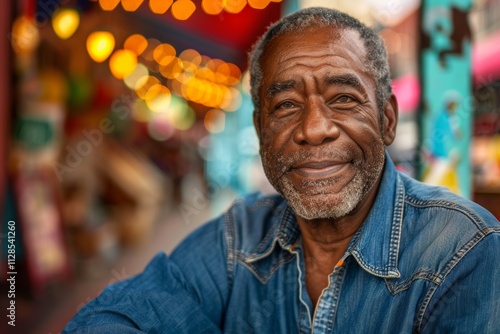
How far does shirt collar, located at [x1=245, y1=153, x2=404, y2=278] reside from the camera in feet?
4.29

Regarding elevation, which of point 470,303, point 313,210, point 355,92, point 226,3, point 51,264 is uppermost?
point 226,3

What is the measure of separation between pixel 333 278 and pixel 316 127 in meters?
0.42

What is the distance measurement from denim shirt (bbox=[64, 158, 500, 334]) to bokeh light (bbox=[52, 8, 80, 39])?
1734 mm

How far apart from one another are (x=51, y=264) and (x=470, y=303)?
324 centimetres

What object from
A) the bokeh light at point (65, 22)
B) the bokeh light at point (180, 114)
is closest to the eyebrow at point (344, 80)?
the bokeh light at point (65, 22)

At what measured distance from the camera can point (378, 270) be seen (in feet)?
4.26

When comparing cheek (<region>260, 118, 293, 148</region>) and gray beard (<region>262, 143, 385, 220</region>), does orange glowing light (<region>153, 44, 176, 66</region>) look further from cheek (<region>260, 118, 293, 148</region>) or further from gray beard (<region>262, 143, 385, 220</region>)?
gray beard (<region>262, 143, 385, 220</region>)

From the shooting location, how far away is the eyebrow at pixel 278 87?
145cm

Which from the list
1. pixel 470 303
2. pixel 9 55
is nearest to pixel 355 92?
pixel 470 303

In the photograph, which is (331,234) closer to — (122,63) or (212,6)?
(212,6)

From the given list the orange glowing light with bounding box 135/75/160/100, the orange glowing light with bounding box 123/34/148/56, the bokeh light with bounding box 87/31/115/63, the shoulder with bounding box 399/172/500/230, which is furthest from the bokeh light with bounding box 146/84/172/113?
the shoulder with bounding box 399/172/500/230

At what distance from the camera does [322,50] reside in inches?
56.1

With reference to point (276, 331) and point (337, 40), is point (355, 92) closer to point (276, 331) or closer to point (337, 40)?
point (337, 40)

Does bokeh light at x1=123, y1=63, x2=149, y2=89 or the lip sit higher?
bokeh light at x1=123, y1=63, x2=149, y2=89
